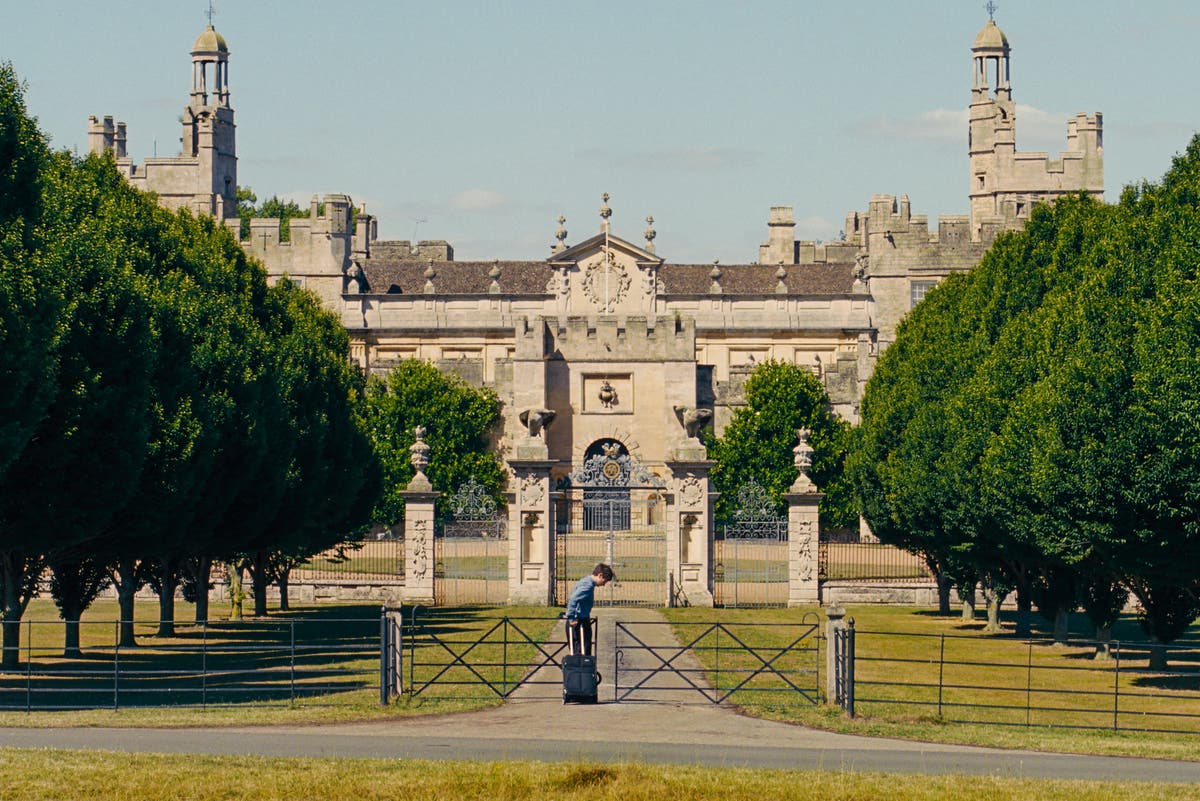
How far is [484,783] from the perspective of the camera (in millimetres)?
22406

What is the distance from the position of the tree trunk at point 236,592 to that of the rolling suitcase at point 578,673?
1026 inches

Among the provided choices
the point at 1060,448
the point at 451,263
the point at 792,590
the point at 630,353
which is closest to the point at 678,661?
the point at 1060,448

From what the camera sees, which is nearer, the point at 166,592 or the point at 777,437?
the point at 166,592

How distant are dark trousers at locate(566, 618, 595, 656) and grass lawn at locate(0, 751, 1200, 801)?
6.50 m

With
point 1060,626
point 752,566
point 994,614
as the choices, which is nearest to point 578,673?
point 1060,626

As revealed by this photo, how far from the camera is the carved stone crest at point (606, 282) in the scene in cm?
11288

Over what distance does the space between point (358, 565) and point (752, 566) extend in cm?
1410

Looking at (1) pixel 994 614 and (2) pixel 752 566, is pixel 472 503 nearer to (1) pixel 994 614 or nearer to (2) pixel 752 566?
(2) pixel 752 566

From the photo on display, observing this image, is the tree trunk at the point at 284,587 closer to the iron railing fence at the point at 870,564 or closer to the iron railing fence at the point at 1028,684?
the iron railing fence at the point at 870,564

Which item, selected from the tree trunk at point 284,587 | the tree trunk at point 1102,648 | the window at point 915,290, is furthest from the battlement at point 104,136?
the tree trunk at point 1102,648

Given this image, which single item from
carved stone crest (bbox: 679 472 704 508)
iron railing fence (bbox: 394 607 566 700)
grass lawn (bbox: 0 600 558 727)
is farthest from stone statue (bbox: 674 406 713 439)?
grass lawn (bbox: 0 600 558 727)

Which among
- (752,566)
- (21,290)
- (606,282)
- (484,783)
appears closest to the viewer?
(484,783)

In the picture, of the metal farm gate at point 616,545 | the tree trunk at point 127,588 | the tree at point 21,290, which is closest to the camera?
the tree at point 21,290

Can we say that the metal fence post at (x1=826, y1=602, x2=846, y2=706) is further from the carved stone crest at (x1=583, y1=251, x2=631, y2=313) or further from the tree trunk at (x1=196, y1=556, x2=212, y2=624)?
the carved stone crest at (x1=583, y1=251, x2=631, y2=313)
